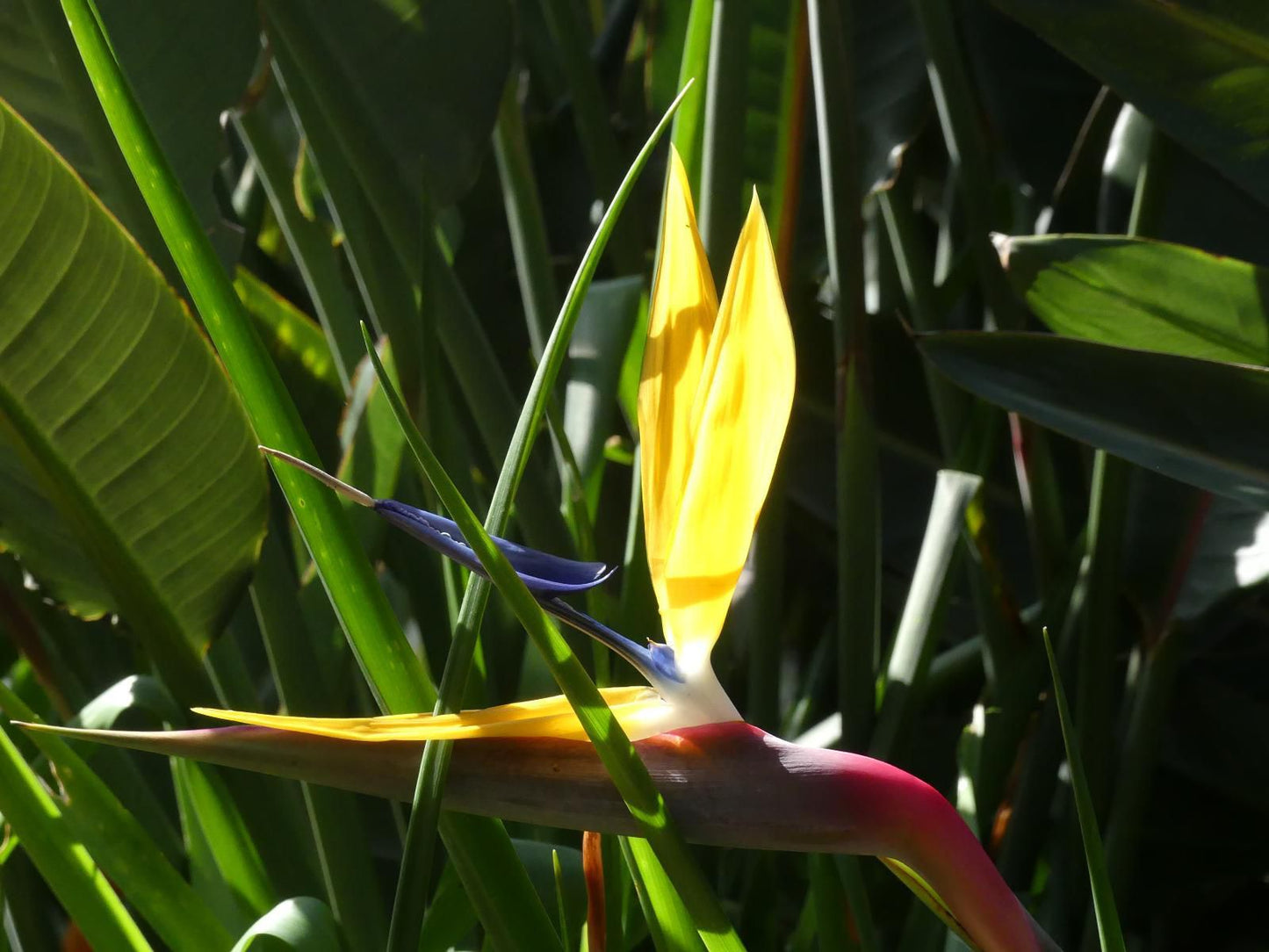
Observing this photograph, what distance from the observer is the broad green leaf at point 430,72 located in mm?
510

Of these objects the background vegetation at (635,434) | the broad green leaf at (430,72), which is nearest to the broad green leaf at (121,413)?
the background vegetation at (635,434)

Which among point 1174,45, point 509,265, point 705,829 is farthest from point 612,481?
point 705,829

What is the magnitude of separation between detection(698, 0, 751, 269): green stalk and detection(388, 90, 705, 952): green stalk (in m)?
0.21

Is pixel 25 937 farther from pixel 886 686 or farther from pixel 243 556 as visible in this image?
pixel 886 686

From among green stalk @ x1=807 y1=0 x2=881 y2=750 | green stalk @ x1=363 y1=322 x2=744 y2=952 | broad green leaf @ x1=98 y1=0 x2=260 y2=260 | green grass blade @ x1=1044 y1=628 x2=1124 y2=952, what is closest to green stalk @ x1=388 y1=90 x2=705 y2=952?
green stalk @ x1=363 y1=322 x2=744 y2=952

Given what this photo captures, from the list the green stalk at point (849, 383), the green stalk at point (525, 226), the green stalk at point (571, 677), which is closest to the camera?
the green stalk at point (571, 677)

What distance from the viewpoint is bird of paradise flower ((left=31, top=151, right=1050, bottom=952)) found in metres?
0.20

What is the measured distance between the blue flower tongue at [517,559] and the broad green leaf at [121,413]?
199mm

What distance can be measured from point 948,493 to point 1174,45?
20cm

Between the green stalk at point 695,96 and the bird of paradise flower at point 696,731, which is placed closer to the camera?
the bird of paradise flower at point 696,731

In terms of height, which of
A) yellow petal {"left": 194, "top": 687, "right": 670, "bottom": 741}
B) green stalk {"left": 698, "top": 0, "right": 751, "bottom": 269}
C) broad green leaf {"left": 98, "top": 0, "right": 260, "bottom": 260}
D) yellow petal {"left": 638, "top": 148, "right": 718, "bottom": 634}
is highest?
broad green leaf {"left": 98, "top": 0, "right": 260, "bottom": 260}

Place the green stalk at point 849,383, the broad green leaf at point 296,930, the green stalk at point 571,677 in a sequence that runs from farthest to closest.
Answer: the green stalk at point 849,383 → the broad green leaf at point 296,930 → the green stalk at point 571,677

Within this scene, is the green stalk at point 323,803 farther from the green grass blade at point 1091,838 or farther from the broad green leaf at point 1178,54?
the broad green leaf at point 1178,54

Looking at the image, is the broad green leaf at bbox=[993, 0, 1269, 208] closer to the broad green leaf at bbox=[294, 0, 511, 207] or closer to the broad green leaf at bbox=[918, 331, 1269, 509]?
the broad green leaf at bbox=[918, 331, 1269, 509]
